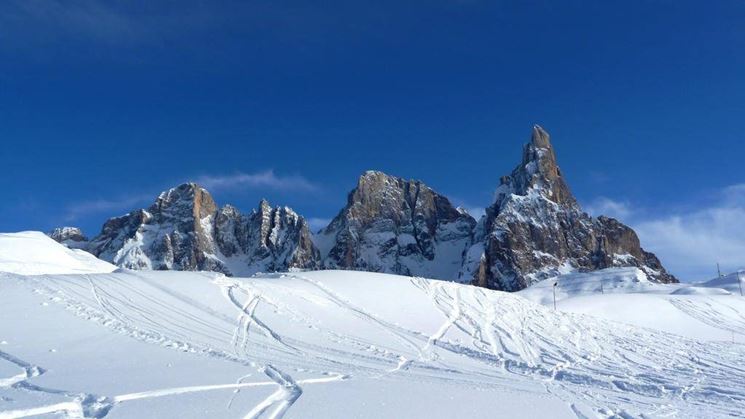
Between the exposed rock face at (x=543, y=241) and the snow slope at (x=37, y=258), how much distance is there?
12126cm

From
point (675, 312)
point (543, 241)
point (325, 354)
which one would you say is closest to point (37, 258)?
point (325, 354)

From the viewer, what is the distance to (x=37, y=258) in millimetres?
39625

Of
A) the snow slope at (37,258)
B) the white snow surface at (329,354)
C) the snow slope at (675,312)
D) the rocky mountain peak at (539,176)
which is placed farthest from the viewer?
the rocky mountain peak at (539,176)

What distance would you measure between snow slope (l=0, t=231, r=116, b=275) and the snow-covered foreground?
1208 cm

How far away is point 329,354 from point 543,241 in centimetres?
15013

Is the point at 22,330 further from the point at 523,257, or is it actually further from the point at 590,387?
the point at 523,257

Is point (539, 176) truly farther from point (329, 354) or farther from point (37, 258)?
point (329, 354)

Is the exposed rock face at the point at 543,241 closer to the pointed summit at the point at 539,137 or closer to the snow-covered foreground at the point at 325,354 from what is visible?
the pointed summit at the point at 539,137

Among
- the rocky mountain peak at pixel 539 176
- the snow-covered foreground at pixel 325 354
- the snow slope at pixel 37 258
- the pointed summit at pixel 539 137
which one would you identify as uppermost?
the pointed summit at pixel 539 137

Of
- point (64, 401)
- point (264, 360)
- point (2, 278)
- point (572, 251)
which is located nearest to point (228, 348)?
point (264, 360)

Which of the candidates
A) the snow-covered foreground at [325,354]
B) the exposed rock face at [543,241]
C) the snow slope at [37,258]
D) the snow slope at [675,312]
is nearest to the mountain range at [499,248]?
the exposed rock face at [543,241]

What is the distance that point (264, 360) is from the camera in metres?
15.4

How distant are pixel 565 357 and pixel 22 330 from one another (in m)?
17.4

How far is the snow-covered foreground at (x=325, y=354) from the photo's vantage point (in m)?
10.6
